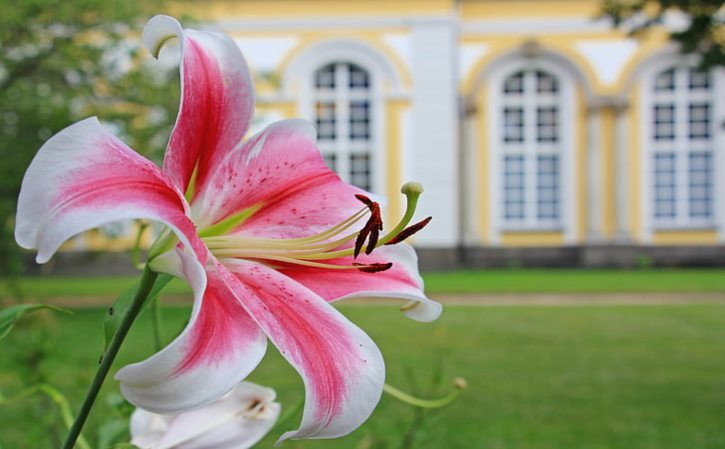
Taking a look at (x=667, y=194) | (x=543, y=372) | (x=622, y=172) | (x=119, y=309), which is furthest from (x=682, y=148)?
(x=119, y=309)

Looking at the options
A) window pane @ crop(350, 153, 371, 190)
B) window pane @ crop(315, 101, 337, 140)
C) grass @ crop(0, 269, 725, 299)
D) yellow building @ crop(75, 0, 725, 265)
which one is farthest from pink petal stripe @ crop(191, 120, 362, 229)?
window pane @ crop(315, 101, 337, 140)

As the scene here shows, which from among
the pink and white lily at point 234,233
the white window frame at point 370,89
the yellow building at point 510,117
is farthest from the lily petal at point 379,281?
the white window frame at point 370,89

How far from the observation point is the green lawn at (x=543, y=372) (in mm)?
3859

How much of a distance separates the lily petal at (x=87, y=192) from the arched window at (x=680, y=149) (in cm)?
1502

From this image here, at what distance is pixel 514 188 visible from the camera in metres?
15.0

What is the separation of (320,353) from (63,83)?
8.46m

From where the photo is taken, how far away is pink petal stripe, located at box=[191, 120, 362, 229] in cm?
42

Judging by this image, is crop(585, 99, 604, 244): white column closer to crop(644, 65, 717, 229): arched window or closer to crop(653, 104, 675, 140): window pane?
crop(644, 65, 717, 229): arched window

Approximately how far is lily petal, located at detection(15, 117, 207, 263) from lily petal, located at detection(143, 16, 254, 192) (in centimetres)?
3

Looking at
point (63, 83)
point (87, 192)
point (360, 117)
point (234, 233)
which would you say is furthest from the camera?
point (360, 117)

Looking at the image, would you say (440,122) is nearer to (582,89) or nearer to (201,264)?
(582,89)

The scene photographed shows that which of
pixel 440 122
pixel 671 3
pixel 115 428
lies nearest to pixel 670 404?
pixel 671 3

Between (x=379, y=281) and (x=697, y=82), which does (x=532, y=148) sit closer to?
(x=697, y=82)

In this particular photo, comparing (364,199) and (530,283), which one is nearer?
(364,199)
